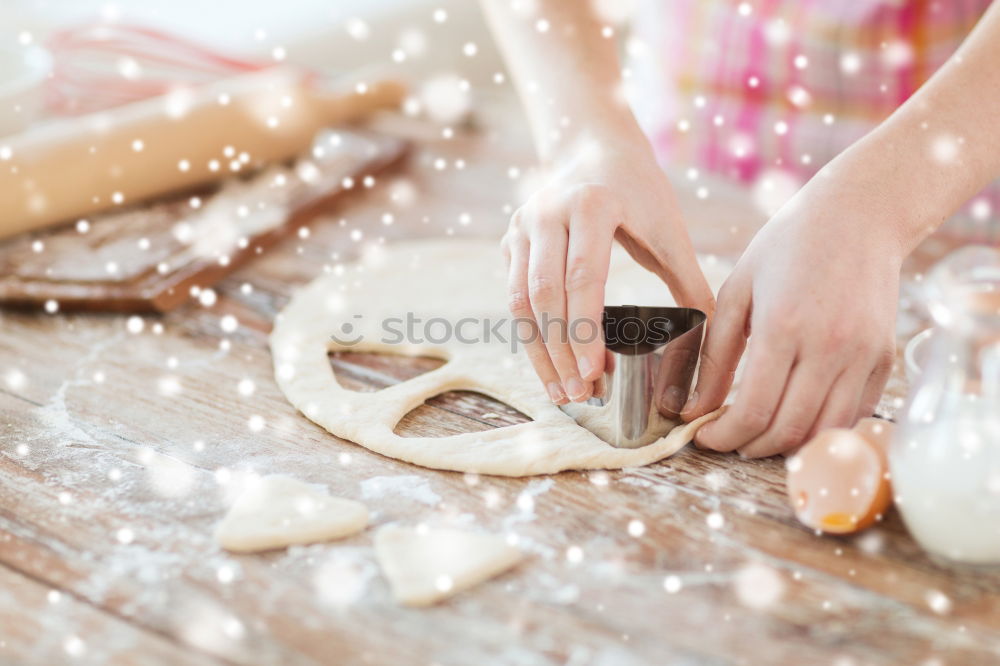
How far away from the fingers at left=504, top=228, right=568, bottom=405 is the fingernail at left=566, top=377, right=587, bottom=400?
0.03 meters

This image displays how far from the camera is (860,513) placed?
765mm

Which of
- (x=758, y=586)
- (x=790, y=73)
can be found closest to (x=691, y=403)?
(x=758, y=586)

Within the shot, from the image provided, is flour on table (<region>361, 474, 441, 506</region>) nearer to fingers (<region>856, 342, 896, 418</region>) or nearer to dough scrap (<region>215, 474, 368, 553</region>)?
dough scrap (<region>215, 474, 368, 553</region>)

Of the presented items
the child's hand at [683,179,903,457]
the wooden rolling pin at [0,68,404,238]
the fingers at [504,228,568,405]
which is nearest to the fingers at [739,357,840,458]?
the child's hand at [683,179,903,457]

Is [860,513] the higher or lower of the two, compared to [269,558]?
higher

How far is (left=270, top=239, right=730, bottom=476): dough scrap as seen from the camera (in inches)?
36.0

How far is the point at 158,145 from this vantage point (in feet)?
4.91

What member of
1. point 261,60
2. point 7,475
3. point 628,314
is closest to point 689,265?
point 628,314

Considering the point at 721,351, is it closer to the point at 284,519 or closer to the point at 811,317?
the point at 811,317

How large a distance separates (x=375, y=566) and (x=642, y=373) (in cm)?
32

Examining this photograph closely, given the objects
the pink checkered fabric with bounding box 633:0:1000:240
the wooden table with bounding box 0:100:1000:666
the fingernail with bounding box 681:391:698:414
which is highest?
the pink checkered fabric with bounding box 633:0:1000:240

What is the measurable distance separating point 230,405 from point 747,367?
593 mm

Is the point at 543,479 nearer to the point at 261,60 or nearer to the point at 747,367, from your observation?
the point at 747,367

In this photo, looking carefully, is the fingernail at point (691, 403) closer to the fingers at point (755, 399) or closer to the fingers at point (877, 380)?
the fingers at point (755, 399)
